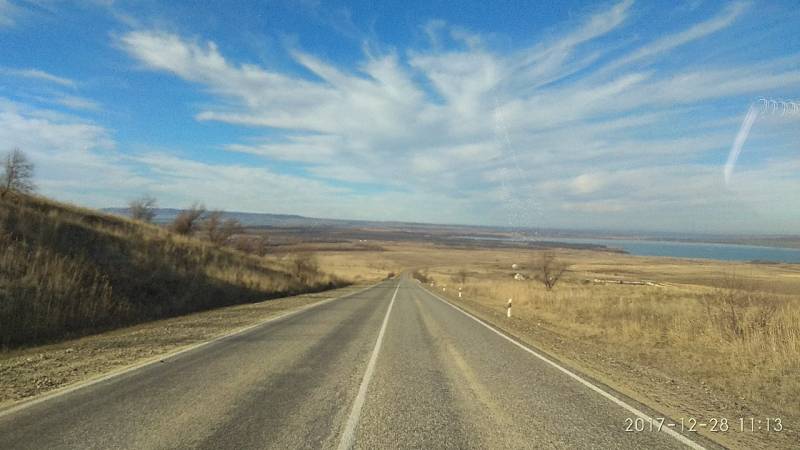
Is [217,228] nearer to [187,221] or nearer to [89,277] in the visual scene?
[187,221]

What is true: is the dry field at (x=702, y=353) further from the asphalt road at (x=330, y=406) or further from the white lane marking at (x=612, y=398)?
the asphalt road at (x=330, y=406)

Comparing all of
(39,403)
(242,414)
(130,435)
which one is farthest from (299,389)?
(39,403)

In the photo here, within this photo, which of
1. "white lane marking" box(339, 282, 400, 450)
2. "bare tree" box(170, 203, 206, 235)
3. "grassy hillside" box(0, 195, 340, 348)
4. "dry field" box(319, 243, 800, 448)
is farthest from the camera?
"bare tree" box(170, 203, 206, 235)

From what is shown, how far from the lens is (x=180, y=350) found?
10.0 metres

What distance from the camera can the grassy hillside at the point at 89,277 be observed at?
1230cm

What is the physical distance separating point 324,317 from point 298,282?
24.2m

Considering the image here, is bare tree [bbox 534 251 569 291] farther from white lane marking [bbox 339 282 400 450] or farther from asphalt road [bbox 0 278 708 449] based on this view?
white lane marking [bbox 339 282 400 450]

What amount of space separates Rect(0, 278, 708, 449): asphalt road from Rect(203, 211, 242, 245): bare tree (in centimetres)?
5014

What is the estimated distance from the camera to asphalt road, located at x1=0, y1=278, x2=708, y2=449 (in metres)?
4.92

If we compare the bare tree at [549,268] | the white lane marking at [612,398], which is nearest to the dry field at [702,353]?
the white lane marking at [612,398]

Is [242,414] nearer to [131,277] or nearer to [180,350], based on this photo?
[180,350]

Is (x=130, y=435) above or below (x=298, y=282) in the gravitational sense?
above

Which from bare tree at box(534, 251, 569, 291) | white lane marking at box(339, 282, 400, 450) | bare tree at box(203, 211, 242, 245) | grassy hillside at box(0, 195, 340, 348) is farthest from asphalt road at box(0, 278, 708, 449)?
bare tree at box(203, 211, 242, 245)

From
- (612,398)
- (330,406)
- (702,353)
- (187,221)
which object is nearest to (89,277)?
(330,406)
